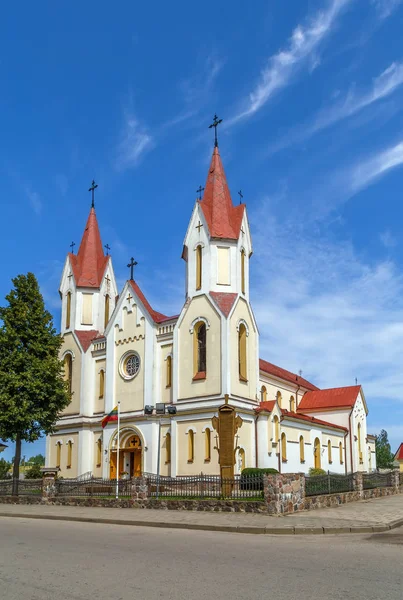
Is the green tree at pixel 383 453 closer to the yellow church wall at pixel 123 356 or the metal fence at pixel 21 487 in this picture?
the yellow church wall at pixel 123 356

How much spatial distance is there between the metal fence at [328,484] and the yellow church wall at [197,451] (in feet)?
28.1

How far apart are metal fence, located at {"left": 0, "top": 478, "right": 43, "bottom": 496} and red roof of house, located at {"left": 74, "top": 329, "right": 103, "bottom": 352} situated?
12531mm

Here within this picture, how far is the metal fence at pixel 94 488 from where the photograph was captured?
25047mm

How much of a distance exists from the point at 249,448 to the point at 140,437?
6.93m

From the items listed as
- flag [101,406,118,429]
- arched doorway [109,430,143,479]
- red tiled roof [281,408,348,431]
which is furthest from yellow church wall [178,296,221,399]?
red tiled roof [281,408,348,431]

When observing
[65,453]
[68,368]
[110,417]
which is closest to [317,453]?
[110,417]

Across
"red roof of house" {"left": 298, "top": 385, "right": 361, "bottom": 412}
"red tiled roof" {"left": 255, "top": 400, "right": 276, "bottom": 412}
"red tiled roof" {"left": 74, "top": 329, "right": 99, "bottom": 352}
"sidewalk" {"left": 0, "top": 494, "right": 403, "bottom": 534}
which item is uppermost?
"red tiled roof" {"left": 74, "top": 329, "right": 99, "bottom": 352}

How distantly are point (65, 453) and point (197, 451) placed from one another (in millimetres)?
11624

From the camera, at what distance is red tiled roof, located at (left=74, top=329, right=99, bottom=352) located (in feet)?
137

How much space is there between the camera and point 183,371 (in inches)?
1403

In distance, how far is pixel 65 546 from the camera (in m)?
12.1

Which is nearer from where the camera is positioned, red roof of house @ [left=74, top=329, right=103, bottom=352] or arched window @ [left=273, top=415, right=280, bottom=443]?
arched window @ [left=273, top=415, right=280, bottom=443]

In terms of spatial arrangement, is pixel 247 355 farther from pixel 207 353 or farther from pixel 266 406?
pixel 266 406

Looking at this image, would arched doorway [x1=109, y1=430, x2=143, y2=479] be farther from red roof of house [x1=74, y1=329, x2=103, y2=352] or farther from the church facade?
red roof of house [x1=74, y1=329, x2=103, y2=352]
